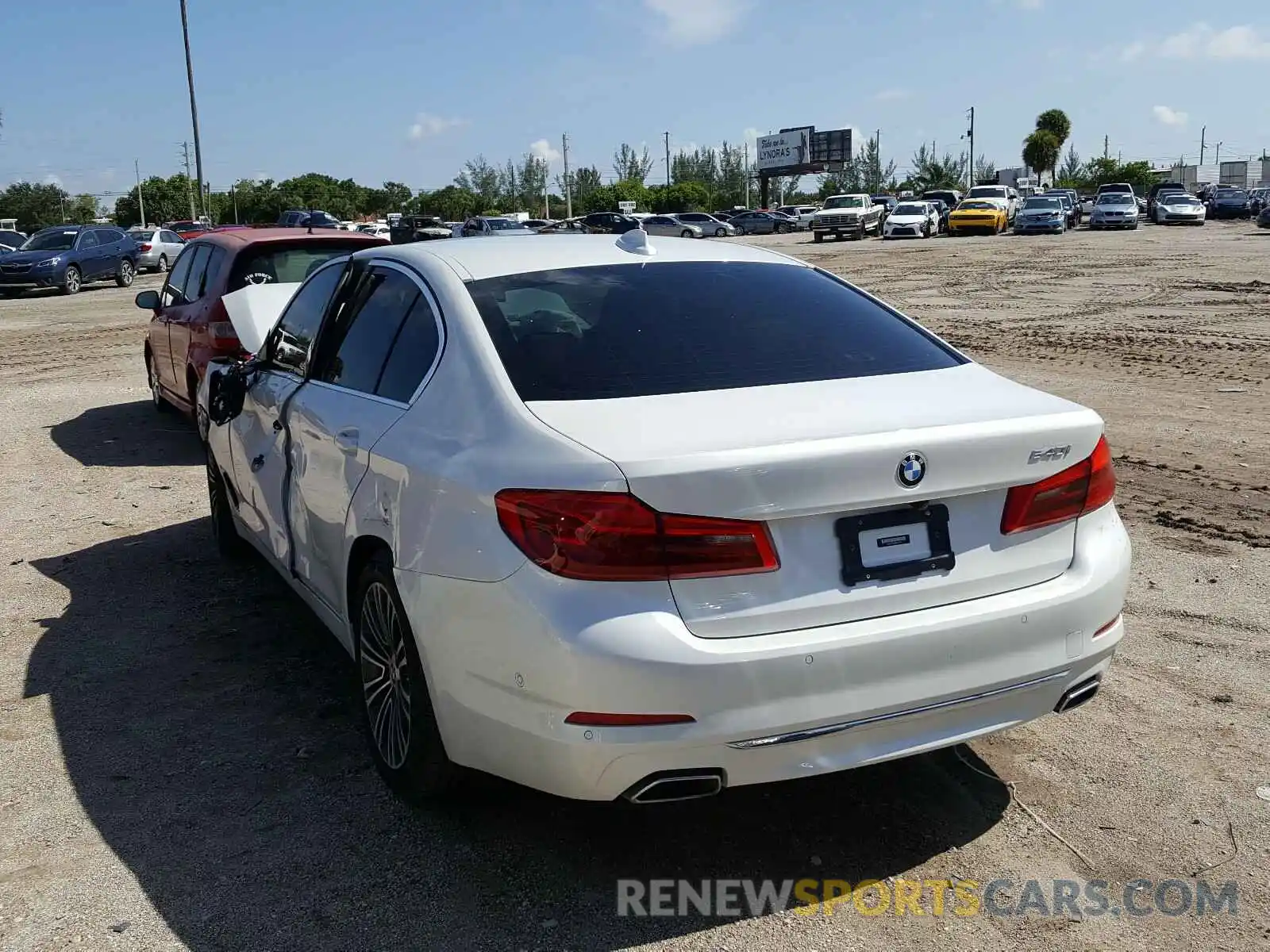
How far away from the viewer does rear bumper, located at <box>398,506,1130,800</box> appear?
280 centimetres

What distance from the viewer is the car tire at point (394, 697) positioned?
3.41 m

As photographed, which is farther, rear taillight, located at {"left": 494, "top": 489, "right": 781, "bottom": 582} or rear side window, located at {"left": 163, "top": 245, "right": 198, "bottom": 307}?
rear side window, located at {"left": 163, "top": 245, "right": 198, "bottom": 307}

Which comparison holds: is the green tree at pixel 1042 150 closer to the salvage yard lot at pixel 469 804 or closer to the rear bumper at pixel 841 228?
the rear bumper at pixel 841 228

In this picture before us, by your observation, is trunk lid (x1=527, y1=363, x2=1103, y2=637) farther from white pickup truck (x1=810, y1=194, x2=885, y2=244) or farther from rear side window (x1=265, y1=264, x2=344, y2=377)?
white pickup truck (x1=810, y1=194, x2=885, y2=244)

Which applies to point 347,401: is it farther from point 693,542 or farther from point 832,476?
point 832,476

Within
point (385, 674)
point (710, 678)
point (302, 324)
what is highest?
point (302, 324)

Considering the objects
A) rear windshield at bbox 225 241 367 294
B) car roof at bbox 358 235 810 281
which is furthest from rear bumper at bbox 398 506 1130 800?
rear windshield at bbox 225 241 367 294

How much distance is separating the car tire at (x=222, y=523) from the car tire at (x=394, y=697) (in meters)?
2.62

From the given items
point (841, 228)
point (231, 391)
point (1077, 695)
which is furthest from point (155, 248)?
point (1077, 695)

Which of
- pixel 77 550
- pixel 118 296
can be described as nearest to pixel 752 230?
pixel 118 296

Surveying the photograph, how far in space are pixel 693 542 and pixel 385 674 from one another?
135cm

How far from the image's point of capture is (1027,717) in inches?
128

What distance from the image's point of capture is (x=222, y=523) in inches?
249

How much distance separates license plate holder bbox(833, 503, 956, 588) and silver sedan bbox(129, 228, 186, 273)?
124 feet
